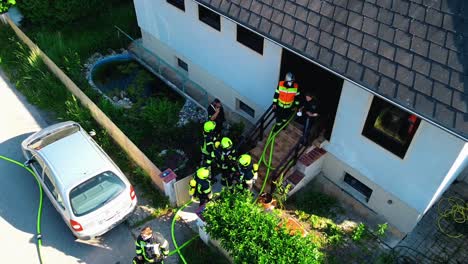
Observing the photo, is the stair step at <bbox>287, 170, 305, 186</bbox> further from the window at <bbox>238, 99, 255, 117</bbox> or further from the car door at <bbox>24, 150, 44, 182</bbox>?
the car door at <bbox>24, 150, 44, 182</bbox>

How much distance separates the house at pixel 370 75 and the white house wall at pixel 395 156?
0.02 m

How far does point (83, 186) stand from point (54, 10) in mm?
9385

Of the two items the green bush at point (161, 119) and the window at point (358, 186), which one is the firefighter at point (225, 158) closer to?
the green bush at point (161, 119)

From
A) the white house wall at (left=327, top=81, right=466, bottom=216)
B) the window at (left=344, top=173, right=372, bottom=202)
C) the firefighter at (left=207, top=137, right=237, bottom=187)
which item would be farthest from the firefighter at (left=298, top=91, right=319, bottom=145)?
the firefighter at (left=207, top=137, right=237, bottom=187)

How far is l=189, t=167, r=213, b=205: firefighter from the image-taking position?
8680mm

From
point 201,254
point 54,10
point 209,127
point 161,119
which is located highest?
point 209,127

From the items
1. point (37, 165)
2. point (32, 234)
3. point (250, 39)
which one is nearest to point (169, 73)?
point (250, 39)

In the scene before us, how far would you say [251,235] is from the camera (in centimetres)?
756

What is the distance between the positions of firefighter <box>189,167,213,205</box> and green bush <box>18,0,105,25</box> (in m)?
10.1

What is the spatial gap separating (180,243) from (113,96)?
6056 mm

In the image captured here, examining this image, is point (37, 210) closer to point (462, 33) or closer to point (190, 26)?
point (190, 26)

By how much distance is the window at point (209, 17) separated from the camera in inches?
420

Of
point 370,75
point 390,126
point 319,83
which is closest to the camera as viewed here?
point 370,75

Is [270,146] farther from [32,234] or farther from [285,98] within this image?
[32,234]
